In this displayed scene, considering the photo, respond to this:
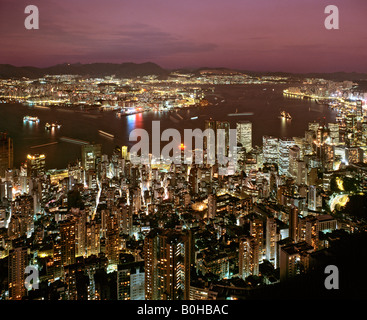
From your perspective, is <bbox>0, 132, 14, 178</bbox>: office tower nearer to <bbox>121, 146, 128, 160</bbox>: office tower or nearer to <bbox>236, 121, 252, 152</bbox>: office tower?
<bbox>121, 146, 128, 160</bbox>: office tower

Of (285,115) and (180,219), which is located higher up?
(285,115)

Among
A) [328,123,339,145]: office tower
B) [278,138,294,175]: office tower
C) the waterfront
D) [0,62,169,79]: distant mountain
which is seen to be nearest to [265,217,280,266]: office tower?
[278,138,294,175]: office tower

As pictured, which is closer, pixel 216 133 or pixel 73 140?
pixel 73 140

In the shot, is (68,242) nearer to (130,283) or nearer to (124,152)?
(130,283)

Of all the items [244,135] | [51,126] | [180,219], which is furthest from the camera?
[51,126]

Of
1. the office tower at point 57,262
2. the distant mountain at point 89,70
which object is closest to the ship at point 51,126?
the distant mountain at point 89,70

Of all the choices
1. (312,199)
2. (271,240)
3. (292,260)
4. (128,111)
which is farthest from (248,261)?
(128,111)

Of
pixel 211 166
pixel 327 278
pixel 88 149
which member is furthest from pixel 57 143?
pixel 327 278
